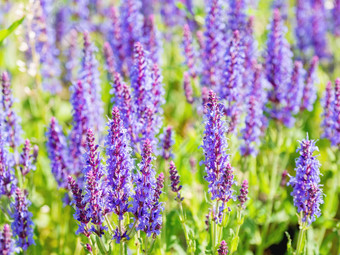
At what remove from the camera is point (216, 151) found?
327cm

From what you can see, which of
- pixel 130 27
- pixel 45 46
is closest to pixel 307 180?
pixel 130 27

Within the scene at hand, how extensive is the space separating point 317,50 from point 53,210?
5189 millimetres

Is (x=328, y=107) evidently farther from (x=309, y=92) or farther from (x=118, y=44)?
(x=118, y=44)

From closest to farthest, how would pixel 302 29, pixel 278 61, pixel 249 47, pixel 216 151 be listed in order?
pixel 216 151, pixel 278 61, pixel 249 47, pixel 302 29

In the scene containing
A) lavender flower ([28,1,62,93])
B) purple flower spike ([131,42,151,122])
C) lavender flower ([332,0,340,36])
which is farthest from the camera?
lavender flower ([332,0,340,36])

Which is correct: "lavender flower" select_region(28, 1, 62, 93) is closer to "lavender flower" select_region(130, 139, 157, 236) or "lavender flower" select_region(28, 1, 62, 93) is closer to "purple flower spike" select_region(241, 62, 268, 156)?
"purple flower spike" select_region(241, 62, 268, 156)

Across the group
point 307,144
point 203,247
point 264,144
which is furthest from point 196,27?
point 307,144

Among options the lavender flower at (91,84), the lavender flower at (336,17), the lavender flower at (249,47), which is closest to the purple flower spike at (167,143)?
the lavender flower at (91,84)

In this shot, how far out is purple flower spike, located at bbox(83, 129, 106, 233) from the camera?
311 cm

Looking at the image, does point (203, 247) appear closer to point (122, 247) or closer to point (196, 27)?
point (122, 247)

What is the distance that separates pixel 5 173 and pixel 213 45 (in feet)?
8.39

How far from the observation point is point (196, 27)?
7.84 m

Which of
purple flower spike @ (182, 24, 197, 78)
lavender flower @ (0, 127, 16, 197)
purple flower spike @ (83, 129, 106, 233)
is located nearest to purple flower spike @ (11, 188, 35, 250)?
lavender flower @ (0, 127, 16, 197)

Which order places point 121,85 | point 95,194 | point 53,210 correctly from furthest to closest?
point 53,210 → point 121,85 → point 95,194
